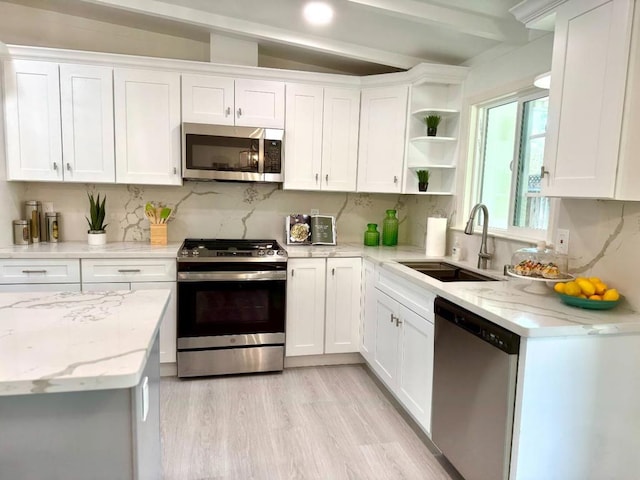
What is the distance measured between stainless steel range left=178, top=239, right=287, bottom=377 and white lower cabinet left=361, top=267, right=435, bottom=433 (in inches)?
27.3

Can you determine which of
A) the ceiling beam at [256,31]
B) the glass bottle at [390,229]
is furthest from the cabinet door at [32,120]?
the glass bottle at [390,229]

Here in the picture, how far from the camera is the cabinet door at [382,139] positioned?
3.33 meters

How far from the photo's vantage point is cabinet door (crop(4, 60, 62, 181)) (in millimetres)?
2949

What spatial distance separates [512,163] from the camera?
2.75m

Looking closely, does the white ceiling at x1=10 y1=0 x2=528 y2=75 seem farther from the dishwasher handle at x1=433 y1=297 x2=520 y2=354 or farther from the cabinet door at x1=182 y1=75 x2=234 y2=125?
the dishwasher handle at x1=433 y1=297 x2=520 y2=354

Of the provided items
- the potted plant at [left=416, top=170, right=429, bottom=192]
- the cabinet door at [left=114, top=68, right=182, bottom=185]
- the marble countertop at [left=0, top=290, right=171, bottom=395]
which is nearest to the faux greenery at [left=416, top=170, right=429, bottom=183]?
the potted plant at [left=416, top=170, right=429, bottom=192]

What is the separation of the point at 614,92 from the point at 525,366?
3.58 feet

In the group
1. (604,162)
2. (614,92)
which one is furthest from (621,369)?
(614,92)

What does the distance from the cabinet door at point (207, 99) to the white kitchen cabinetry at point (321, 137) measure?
0.46 meters

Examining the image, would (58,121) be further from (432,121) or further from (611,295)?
(611,295)

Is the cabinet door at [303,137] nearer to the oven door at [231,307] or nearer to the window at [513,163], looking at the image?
the oven door at [231,307]

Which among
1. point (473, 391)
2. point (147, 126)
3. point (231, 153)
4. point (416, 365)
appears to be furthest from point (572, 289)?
point (147, 126)

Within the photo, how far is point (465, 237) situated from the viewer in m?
3.08

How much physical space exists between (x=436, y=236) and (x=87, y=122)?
8.80 feet
